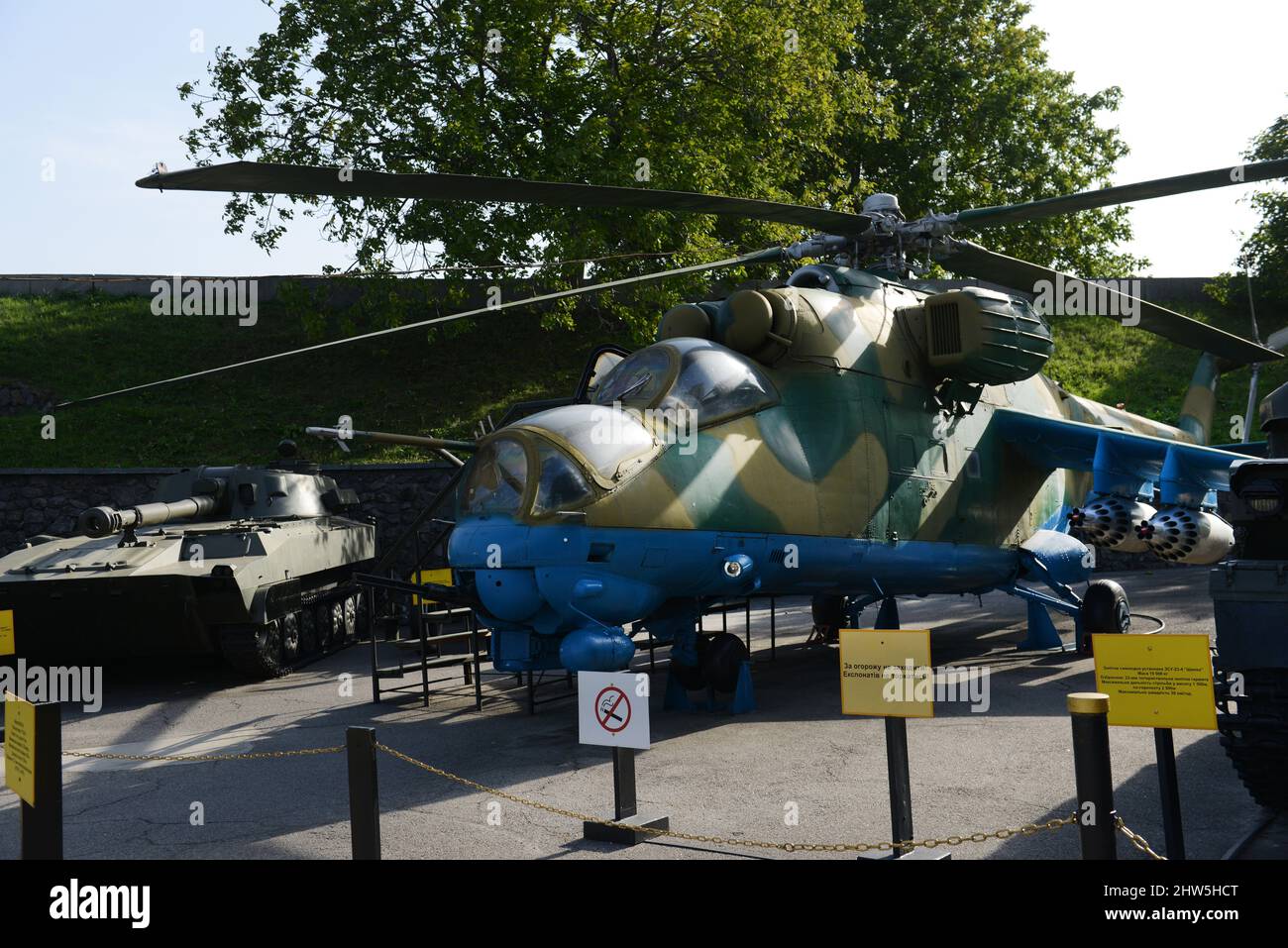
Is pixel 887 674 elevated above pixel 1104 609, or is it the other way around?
pixel 887 674

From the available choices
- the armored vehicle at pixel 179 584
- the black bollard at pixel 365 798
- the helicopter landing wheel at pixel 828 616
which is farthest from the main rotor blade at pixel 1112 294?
the armored vehicle at pixel 179 584

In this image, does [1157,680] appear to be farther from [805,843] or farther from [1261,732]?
[805,843]

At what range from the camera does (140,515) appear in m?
13.8

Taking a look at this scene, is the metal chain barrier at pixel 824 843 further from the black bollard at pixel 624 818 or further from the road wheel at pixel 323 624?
the road wheel at pixel 323 624

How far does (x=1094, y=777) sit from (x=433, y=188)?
5153 millimetres

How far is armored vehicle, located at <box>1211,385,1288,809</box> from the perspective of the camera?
6.00m

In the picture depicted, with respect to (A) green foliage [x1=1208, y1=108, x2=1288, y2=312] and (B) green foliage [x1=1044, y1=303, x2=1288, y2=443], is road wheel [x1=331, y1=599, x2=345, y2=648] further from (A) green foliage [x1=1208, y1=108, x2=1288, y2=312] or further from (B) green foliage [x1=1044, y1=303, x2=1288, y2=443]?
(A) green foliage [x1=1208, y1=108, x2=1288, y2=312]

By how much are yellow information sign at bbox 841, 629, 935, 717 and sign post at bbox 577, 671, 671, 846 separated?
1.20 metres

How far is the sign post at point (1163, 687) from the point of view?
4980 mm

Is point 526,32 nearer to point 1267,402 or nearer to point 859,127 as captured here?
point 859,127

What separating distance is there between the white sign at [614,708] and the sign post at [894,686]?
4.03ft

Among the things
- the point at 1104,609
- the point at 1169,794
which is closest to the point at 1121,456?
the point at 1104,609

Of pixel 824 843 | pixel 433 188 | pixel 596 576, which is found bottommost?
pixel 824 843
